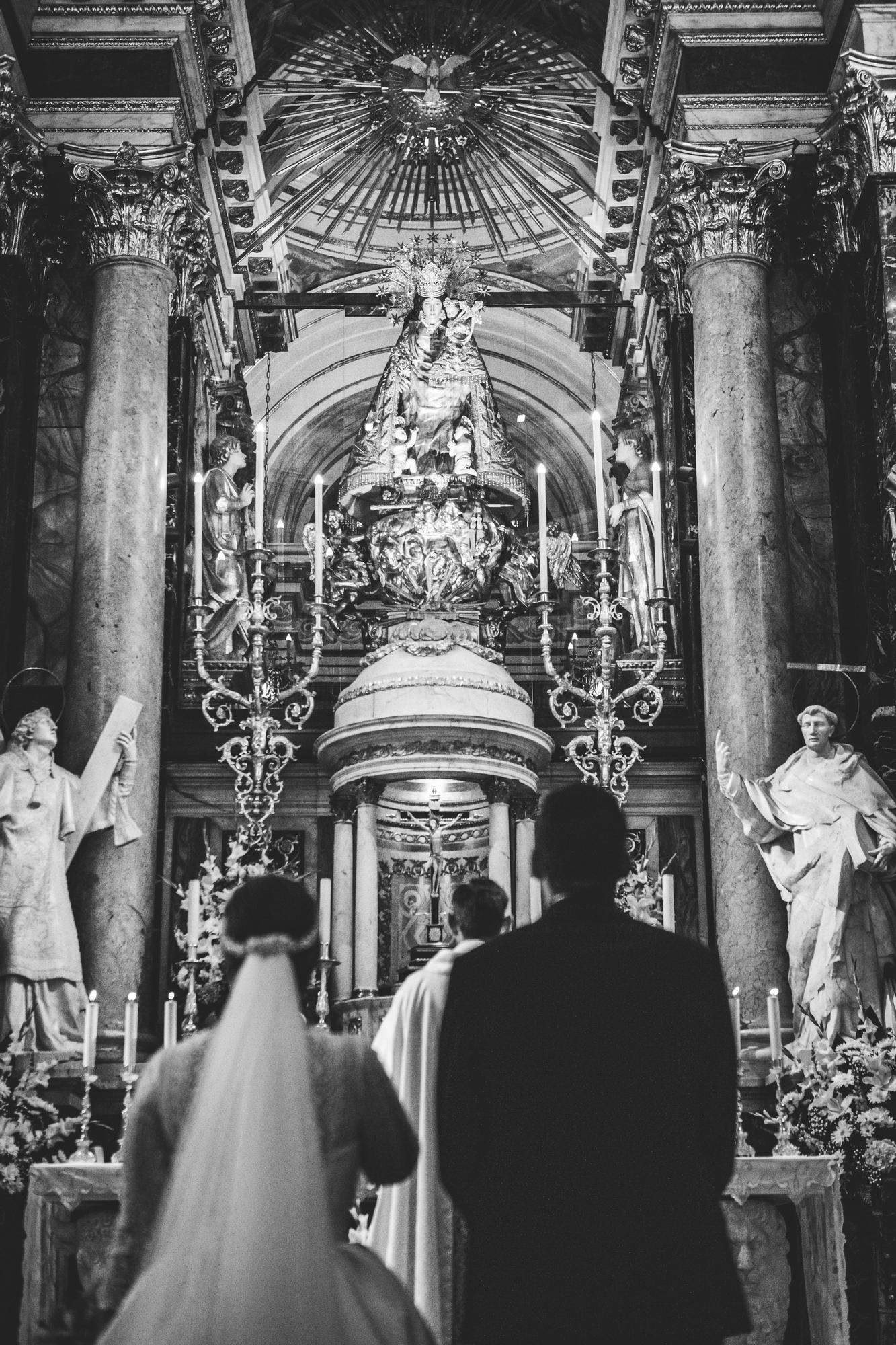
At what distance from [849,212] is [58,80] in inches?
235

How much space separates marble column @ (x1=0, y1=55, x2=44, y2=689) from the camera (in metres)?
11.1

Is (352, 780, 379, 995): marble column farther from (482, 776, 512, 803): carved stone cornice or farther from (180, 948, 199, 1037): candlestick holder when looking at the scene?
(180, 948, 199, 1037): candlestick holder

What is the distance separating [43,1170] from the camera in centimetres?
726

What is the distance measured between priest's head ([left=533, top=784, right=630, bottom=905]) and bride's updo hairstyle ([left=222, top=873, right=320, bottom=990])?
58cm

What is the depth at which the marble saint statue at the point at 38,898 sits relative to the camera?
A: 31.7 feet

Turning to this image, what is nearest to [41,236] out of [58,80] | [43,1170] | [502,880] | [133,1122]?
[58,80]

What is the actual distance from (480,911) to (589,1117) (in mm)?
1638

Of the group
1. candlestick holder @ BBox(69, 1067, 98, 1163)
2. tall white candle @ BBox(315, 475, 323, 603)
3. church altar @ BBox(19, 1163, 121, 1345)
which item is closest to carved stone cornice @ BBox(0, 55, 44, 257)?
tall white candle @ BBox(315, 475, 323, 603)

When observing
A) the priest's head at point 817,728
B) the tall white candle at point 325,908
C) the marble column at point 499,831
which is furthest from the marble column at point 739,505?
the tall white candle at point 325,908

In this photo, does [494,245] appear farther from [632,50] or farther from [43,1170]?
[43,1170]

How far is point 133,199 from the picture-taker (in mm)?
12055

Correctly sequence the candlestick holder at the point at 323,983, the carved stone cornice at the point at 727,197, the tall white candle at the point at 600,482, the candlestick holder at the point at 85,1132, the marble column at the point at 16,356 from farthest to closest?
the carved stone cornice at the point at 727,197 < the marble column at the point at 16,356 < the candlestick holder at the point at 323,983 < the tall white candle at the point at 600,482 < the candlestick holder at the point at 85,1132

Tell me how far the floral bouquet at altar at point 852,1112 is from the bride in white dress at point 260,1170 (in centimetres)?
446

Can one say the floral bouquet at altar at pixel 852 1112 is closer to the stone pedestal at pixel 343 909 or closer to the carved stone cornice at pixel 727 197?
the stone pedestal at pixel 343 909
